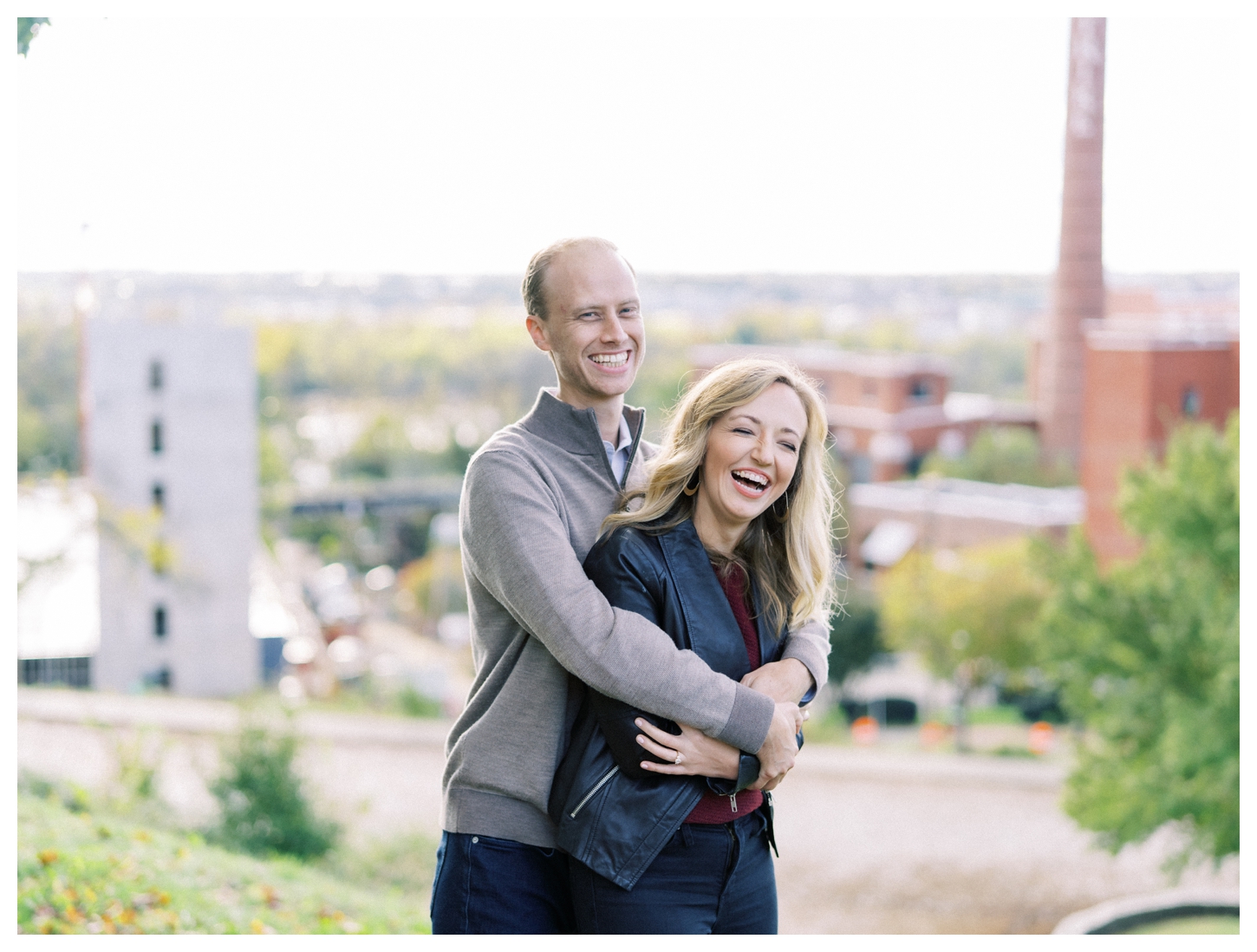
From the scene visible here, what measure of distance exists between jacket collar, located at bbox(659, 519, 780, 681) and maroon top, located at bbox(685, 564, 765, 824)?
25 millimetres

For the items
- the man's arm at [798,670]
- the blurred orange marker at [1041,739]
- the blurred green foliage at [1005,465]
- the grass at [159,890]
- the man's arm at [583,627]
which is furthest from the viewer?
the blurred green foliage at [1005,465]

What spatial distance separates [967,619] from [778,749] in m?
12.7

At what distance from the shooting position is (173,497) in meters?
12.9

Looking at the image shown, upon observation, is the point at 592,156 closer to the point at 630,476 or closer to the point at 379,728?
the point at 379,728

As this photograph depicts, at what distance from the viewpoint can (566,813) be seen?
143 cm

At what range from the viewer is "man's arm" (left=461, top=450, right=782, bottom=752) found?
4.46 feet

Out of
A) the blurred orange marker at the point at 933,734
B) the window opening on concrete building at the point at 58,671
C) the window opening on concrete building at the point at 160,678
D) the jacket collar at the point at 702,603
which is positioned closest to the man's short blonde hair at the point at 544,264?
the jacket collar at the point at 702,603

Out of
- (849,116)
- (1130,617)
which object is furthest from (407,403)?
(1130,617)

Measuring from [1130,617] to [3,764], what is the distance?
19.5ft

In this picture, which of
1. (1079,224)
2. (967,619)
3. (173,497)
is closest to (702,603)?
(173,497)

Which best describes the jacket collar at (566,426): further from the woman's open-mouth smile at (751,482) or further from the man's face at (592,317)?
the woman's open-mouth smile at (751,482)

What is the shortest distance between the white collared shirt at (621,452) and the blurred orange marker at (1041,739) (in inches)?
498

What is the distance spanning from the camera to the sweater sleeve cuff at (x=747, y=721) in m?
1.39

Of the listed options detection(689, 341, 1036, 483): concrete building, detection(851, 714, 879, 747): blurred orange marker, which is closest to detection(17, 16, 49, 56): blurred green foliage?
detection(851, 714, 879, 747): blurred orange marker
